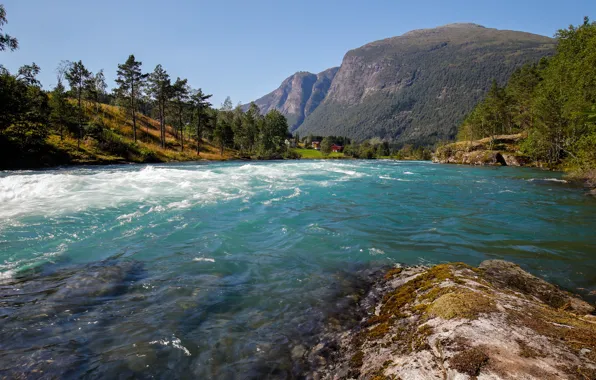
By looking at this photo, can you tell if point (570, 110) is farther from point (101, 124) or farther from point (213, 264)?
point (101, 124)

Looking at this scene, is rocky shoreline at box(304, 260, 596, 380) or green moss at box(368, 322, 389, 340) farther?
green moss at box(368, 322, 389, 340)

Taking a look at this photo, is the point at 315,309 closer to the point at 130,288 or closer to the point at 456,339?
the point at 456,339

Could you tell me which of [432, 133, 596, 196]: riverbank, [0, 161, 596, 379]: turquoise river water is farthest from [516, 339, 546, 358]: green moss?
[432, 133, 596, 196]: riverbank

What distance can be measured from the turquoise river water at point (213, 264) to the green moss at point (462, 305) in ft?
6.30

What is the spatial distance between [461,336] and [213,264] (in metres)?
6.37

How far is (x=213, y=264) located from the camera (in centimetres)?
809

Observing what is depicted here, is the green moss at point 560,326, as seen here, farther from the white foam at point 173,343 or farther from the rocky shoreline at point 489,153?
the rocky shoreline at point 489,153

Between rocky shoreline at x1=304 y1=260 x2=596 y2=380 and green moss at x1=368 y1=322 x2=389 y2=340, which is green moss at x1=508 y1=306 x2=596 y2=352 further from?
green moss at x1=368 y1=322 x2=389 y2=340

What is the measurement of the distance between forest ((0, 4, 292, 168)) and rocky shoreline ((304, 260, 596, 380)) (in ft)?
123

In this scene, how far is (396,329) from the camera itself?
4211 millimetres

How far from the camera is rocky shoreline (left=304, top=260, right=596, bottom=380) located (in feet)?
9.09

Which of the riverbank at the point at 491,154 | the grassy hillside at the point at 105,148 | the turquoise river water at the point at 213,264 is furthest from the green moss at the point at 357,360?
the riverbank at the point at 491,154

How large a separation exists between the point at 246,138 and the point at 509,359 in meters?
95.8

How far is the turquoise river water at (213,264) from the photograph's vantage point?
15.0 feet
